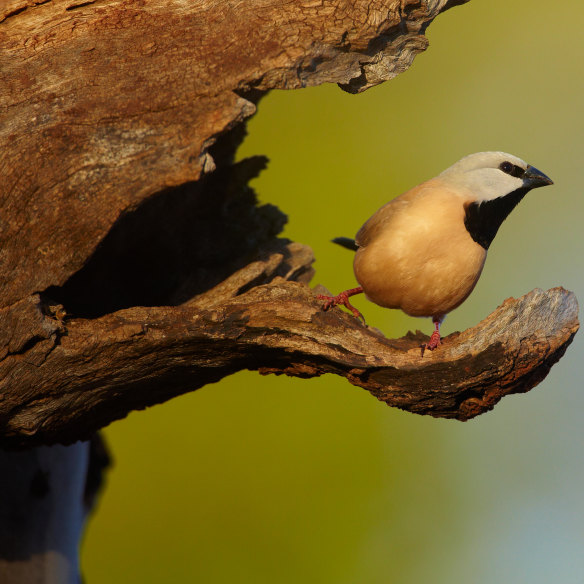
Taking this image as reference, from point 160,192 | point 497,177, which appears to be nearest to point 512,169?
point 497,177

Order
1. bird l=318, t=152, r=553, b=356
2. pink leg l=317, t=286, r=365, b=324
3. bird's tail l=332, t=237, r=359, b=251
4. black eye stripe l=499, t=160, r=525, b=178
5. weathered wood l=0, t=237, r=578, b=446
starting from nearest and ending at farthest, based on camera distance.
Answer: weathered wood l=0, t=237, r=578, b=446 → pink leg l=317, t=286, r=365, b=324 → bird l=318, t=152, r=553, b=356 → black eye stripe l=499, t=160, r=525, b=178 → bird's tail l=332, t=237, r=359, b=251

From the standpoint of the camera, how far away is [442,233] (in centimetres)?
220

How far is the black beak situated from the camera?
2.27 metres

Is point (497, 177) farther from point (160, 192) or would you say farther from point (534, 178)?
point (160, 192)

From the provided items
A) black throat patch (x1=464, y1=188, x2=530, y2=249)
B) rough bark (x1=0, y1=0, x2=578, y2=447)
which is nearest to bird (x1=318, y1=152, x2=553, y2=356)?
black throat patch (x1=464, y1=188, x2=530, y2=249)

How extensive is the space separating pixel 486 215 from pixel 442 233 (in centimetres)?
22

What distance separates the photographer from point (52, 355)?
5.90ft

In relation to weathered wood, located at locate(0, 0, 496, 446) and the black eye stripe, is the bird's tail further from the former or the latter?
weathered wood, located at locate(0, 0, 496, 446)

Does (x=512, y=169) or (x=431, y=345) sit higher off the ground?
(x=512, y=169)

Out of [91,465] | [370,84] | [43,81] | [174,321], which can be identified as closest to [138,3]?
[43,81]

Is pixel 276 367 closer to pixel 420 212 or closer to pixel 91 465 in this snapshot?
pixel 420 212

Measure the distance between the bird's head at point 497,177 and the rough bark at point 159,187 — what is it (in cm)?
56

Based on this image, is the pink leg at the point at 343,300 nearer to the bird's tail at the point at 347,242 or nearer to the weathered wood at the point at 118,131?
the weathered wood at the point at 118,131

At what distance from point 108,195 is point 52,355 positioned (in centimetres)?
48
